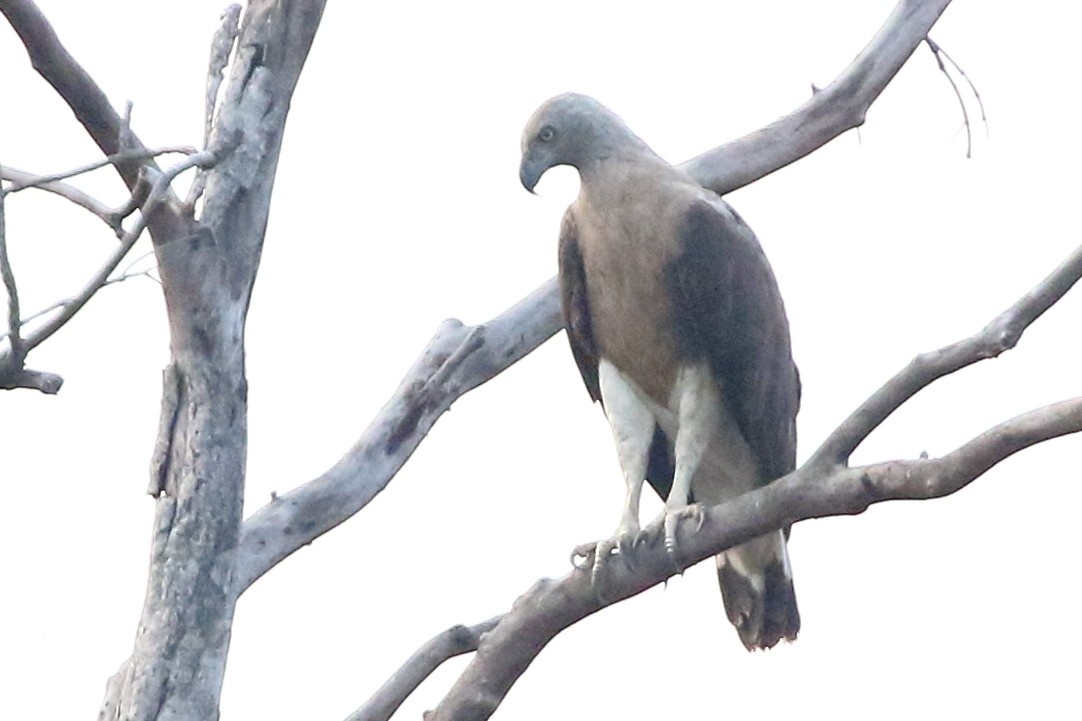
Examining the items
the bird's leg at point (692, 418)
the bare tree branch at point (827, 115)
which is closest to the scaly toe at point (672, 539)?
the bird's leg at point (692, 418)

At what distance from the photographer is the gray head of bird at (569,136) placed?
5.02 metres

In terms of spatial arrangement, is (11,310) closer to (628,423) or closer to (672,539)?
(672,539)

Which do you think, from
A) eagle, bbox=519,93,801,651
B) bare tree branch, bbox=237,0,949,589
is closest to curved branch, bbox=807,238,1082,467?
eagle, bbox=519,93,801,651

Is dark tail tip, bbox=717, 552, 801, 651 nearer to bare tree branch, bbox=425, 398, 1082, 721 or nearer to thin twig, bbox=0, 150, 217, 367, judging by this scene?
bare tree branch, bbox=425, 398, 1082, 721

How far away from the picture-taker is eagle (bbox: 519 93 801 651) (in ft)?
15.6

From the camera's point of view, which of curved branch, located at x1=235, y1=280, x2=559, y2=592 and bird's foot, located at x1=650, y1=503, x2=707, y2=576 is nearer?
bird's foot, located at x1=650, y1=503, x2=707, y2=576

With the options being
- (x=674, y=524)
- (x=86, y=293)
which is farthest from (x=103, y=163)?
(x=674, y=524)

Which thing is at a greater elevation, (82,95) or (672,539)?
(82,95)

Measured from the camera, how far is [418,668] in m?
4.73

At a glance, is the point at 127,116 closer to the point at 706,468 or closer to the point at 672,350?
the point at 672,350

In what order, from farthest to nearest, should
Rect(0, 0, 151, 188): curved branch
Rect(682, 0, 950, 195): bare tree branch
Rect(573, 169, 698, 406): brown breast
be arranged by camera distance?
Rect(682, 0, 950, 195): bare tree branch, Rect(573, 169, 698, 406): brown breast, Rect(0, 0, 151, 188): curved branch

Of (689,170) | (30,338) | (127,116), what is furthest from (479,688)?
(689,170)

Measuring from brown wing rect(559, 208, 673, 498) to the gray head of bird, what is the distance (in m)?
0.17

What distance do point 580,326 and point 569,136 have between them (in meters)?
0.61
